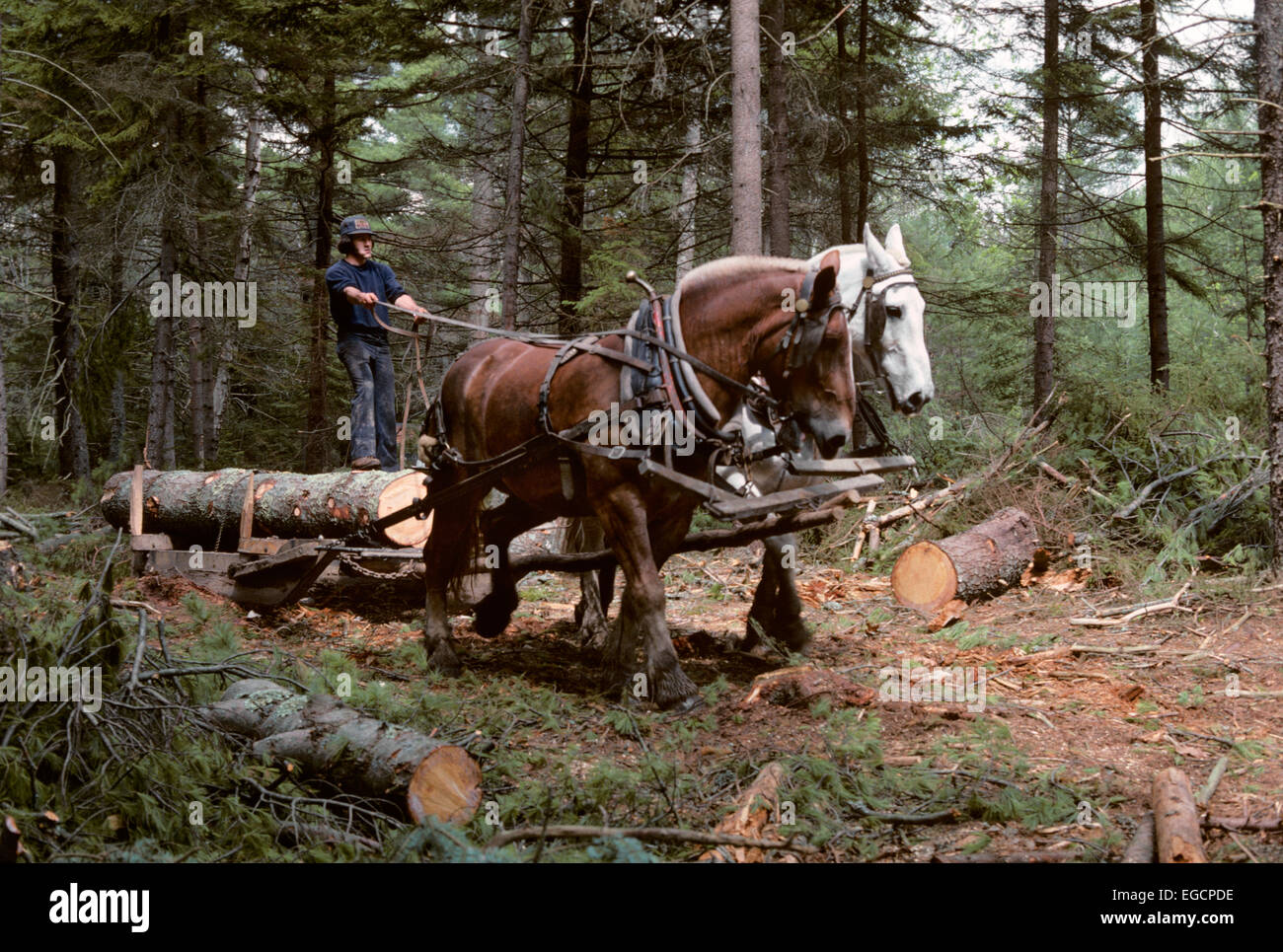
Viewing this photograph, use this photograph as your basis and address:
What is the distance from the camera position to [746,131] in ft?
28.3

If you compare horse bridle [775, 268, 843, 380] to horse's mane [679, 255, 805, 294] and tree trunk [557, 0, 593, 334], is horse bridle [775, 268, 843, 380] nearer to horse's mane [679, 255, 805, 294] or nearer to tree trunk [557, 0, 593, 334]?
horse's mane [679, 255, 805, 294]

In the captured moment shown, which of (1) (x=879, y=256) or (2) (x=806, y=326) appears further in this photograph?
(1) (x=879, y=256)

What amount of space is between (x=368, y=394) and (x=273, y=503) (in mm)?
1665

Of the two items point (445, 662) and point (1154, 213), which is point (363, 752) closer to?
point (445, 662)

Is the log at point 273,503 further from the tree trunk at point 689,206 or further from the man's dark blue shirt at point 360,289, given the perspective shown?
the tree trunk at point 689,206

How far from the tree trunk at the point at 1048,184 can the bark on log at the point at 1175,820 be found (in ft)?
33.2

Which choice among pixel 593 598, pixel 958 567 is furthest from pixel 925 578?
pixel 593 598

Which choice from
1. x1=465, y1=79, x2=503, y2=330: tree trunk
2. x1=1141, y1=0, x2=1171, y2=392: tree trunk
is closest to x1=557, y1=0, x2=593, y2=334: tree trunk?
x1=465, y1=79, x2=503, y2=330: tree trunk

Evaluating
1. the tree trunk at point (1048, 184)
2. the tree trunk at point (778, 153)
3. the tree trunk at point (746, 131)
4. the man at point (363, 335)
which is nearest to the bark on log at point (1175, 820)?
the tree trunk at point (746, 131)

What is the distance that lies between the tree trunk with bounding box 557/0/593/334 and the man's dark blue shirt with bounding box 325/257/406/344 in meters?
4.34

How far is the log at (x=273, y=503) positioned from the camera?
8398mm

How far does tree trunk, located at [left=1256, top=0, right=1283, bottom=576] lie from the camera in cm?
731
